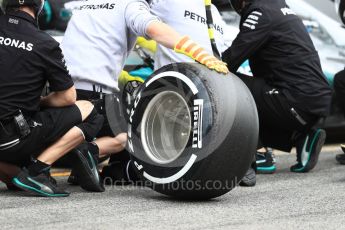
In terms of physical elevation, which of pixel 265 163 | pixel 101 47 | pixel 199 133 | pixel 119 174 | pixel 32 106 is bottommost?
pixel 265 163

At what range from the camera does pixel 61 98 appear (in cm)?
579

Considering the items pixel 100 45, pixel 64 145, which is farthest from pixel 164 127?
pixel 100 45

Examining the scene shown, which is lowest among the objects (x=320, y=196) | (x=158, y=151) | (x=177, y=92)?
(x=320, y=196)

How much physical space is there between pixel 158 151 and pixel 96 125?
0.53 metres

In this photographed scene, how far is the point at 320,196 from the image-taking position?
5824 mm

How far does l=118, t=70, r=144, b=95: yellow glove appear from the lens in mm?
7074

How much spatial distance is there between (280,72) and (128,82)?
1.20 metres

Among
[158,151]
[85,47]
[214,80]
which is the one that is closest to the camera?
[214,80]

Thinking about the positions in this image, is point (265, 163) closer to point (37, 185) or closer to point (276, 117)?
point (276, 117)

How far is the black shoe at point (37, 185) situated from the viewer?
5.68 metres

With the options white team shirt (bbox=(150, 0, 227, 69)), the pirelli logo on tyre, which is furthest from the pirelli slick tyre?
white team shirt (bbox=(150, 0, 227, 69))

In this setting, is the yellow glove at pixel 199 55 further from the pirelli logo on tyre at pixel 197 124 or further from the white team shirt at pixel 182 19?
the white team shirt at pixel 182 19

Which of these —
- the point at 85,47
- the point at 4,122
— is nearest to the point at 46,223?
the point at 4,122

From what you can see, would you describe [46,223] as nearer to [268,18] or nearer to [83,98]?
[83,98]
